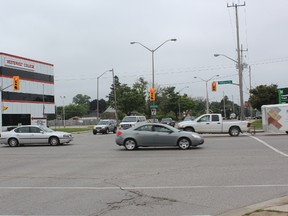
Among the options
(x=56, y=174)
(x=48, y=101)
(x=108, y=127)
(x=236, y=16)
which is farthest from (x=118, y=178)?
(x=48, y=101)

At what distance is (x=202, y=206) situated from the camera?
7.47m

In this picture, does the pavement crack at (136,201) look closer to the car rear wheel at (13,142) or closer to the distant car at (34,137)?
the distant car at (34,137)

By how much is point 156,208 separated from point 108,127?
37505 mm

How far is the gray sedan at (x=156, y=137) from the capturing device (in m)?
20.0

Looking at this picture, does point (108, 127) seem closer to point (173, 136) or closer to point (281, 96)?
point (281, 96)

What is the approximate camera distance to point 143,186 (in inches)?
384

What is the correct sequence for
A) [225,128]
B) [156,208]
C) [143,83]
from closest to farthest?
[156,208] → [225,128] → [143,83]

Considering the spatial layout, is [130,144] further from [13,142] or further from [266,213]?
[266,213]

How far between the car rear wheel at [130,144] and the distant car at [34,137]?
6.34 meters

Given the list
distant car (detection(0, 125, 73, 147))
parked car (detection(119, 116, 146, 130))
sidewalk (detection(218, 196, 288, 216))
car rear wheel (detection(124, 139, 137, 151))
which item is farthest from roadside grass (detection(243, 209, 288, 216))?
parked car (detection(119, 116, 146, 130))

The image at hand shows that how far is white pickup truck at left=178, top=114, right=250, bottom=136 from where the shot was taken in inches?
1160

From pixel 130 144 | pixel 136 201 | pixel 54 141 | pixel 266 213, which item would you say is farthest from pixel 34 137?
pixel 266 213

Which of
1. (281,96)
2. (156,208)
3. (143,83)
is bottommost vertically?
(156,208)

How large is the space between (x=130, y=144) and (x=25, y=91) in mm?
55744
